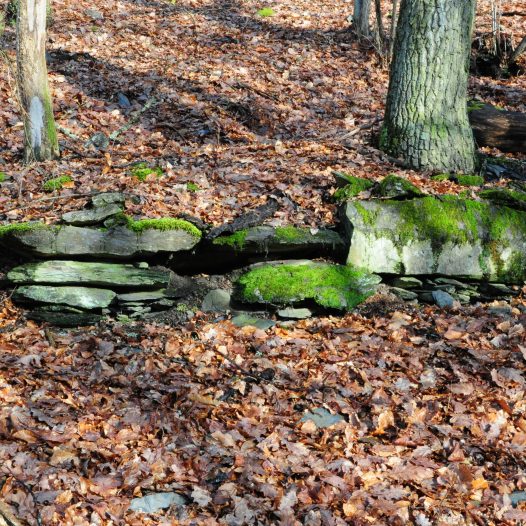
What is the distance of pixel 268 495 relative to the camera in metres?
4.11

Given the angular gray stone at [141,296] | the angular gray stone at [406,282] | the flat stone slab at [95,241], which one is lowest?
the angular gray stone at [141,296]

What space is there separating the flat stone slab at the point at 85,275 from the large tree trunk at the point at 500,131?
17.9 ft

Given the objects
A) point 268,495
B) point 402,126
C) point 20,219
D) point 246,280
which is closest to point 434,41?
point 402,126

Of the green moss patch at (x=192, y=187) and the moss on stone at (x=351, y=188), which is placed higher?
the moss on stone at (x=351, y=188)

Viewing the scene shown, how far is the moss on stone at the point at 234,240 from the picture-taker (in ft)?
21.3

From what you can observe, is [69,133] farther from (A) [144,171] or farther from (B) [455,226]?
(B) [455,226]

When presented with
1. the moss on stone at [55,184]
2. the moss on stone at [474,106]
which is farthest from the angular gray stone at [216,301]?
the moss on stone at [474,106]

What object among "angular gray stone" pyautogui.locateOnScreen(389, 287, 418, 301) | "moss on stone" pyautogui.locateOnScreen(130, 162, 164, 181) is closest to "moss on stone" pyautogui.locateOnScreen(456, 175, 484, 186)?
"angular gray stone" pyautogui.locateOnScreen(389, 287, 418, 301)

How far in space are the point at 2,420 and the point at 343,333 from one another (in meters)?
3.16

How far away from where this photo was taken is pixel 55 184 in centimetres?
729

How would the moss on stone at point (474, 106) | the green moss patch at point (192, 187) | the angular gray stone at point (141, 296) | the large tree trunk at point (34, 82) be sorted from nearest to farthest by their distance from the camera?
the angular gray stone at point (141, 296) → the green moss patch at point (192, 187) → the large tree trunk at point (34, 82) → the moss on stone at point (474, 106)

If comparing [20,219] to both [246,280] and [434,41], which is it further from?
[434,41]

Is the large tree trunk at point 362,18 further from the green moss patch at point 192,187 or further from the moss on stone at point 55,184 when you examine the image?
the moss on stone at point 55,184

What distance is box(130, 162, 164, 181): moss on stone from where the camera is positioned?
743 centimetres
